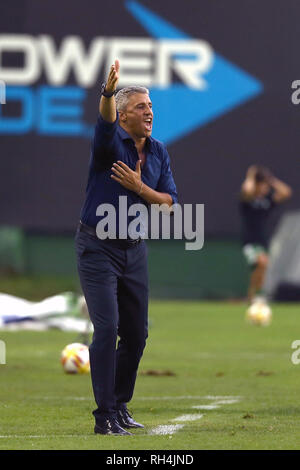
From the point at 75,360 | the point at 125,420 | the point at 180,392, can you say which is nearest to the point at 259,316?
the point at 75,360

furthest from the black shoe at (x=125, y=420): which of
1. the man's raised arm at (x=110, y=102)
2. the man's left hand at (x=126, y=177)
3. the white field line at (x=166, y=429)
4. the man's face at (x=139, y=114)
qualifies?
the man's raised arm at (x=110, y=102)

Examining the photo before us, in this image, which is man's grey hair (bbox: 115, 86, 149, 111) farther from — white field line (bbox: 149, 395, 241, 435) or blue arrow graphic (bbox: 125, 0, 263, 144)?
blue arrow graphic (bbox: 125, 0, 263, 144)

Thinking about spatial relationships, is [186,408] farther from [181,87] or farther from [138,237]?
[181,87]

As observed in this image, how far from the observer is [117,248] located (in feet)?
24.6

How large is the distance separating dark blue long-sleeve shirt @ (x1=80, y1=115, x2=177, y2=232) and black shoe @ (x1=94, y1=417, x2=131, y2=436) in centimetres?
122

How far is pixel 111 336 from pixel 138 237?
690 mm

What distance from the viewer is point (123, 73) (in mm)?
22734

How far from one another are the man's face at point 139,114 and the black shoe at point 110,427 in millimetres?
1820

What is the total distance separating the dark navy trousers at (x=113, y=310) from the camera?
24.0 ft

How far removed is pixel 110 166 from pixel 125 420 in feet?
5.47

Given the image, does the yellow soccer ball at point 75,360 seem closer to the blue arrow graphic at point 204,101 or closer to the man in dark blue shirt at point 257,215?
the man in dark blue shirt at point 257,215

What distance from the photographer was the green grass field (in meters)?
7.11

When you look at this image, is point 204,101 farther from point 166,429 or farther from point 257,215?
point 166,429
